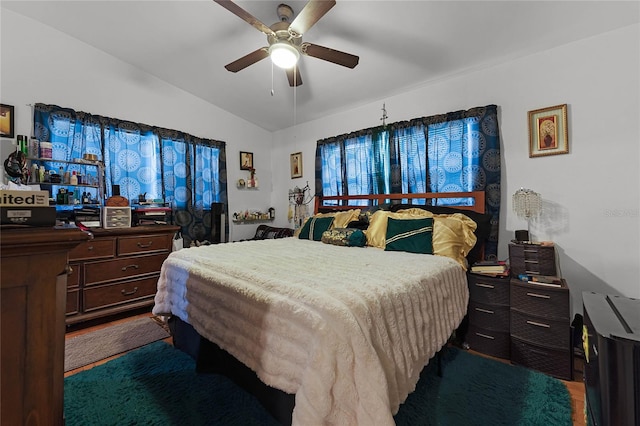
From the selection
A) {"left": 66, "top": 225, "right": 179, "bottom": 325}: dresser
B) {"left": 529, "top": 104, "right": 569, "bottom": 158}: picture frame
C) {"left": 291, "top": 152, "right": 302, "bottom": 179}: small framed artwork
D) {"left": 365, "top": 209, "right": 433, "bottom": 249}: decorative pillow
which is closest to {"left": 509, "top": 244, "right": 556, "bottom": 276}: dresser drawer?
{"left": 365, "top": 209, "right": 433, "bottom": 249}: decorative pillow

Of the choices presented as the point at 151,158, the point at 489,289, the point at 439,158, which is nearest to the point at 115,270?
the point at 151,158

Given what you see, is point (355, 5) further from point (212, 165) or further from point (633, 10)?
point (212, 165)

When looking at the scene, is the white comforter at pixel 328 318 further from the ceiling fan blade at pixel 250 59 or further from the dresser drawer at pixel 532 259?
the ceiling fan blade at pixel 250 59

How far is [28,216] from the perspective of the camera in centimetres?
65

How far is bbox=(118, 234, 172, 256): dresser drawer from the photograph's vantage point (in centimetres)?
285

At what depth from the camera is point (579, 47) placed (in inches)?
88.1

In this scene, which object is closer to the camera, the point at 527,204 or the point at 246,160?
the point at 527,204

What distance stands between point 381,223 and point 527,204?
4.02ft

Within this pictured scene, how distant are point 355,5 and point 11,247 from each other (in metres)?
2.44

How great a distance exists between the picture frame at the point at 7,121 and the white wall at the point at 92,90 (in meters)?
0.05

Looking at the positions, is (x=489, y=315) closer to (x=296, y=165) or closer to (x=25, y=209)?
(x=25, y=209)

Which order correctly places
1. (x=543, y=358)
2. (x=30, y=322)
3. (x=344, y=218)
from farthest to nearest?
(x=344, y=218) < (x=543, y=358) < (x=30, y=322)

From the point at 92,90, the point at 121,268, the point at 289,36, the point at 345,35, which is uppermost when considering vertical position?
the point at 345,35

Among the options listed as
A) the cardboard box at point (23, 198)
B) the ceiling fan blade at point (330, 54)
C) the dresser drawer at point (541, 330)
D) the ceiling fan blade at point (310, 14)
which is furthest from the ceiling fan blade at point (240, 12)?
the dresser drawer at point (541, 330)
